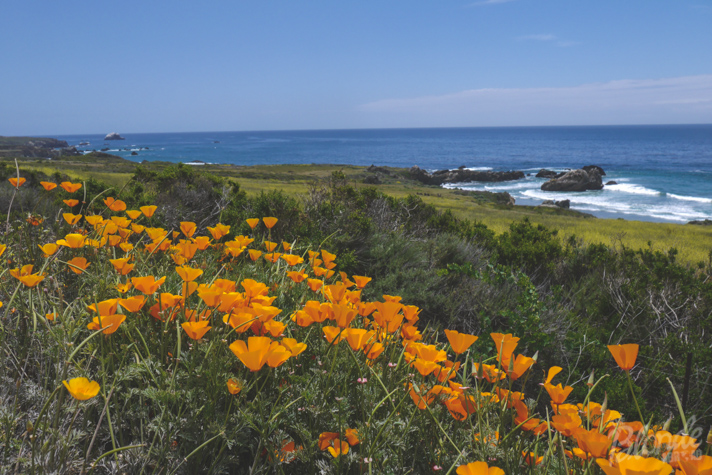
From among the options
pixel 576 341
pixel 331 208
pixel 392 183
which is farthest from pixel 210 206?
pixel 392 183

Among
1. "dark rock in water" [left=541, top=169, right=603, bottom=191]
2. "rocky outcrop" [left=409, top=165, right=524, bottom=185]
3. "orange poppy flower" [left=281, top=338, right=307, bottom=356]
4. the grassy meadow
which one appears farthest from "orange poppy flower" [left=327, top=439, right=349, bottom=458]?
"rocky outcrop" [left=409, top=165, right=524, bottom=185]

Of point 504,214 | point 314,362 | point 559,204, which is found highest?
point 314,362

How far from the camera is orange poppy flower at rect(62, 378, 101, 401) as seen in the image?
94cm

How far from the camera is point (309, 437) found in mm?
1255

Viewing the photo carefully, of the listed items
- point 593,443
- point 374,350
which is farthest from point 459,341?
point 593,443

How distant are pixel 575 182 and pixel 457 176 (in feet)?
54.5

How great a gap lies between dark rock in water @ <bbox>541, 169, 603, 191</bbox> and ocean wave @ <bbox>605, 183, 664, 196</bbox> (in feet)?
5.43

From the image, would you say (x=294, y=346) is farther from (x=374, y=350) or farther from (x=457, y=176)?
(x=457, y=176)

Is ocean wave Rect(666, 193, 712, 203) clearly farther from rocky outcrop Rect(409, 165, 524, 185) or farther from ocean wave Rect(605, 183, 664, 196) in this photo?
rocky outcrop Rect(409, 165, 524, 185)

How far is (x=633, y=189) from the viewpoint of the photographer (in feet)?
162

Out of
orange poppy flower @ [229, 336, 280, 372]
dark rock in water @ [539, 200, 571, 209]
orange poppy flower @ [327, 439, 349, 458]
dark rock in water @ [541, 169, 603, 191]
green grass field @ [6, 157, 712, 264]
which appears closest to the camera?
orange poppy flower @ [229, 336, 280, 372]

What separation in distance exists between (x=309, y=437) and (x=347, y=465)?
18 cm

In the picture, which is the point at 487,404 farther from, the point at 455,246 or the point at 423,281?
the point at 455,246

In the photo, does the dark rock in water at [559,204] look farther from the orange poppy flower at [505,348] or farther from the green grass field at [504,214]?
the orange poppy flower at [505,348]
